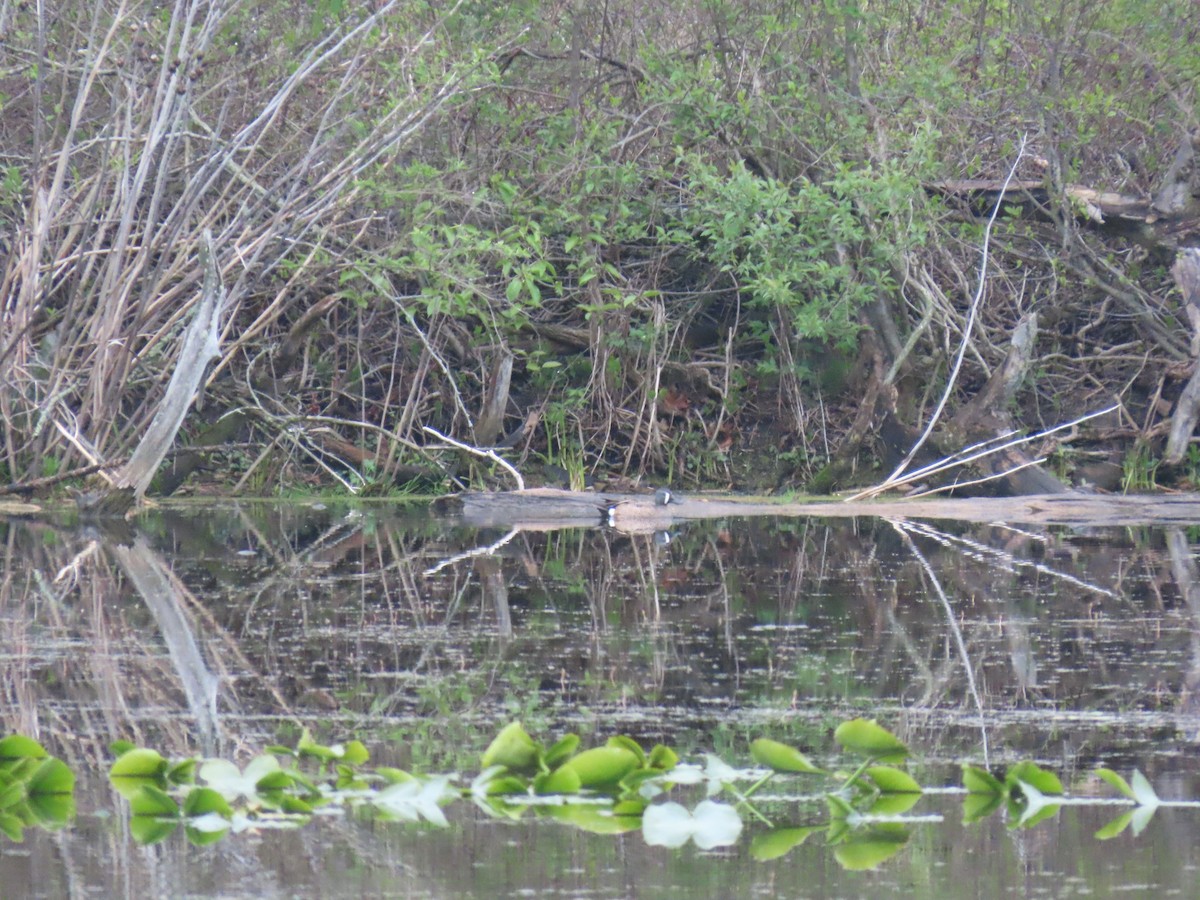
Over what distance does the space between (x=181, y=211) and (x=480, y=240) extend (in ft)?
5.78

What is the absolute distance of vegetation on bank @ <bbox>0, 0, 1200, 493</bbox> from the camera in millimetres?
9828

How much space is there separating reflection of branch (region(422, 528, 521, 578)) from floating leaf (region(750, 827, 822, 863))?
3.66 meters

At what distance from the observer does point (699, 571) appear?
6.88 m

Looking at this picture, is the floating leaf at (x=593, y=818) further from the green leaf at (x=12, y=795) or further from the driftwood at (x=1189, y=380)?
the driftwood at (x=1189, y=380)

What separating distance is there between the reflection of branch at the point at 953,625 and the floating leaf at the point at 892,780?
0.99 ft

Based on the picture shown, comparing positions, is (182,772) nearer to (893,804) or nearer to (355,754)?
(355,754)

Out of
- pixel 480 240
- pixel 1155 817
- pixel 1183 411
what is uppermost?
pixel 480 240

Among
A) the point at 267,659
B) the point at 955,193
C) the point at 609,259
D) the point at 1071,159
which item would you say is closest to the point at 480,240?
the point at 609,259

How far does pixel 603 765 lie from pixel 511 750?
192 millimetres

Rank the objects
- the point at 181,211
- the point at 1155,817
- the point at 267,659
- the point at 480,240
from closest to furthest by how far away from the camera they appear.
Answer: the point at 1155,817, the point at 267,659, the point at 181,211, the point at 480,240

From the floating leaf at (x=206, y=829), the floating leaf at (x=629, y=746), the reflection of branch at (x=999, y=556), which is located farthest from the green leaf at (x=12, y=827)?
the reflection of branch at (x=999, y=556)

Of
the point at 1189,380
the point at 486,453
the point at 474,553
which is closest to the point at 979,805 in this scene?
the point at 474,553

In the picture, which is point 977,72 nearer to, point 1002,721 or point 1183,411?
point 1183,411

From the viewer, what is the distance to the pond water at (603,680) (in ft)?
9.33
